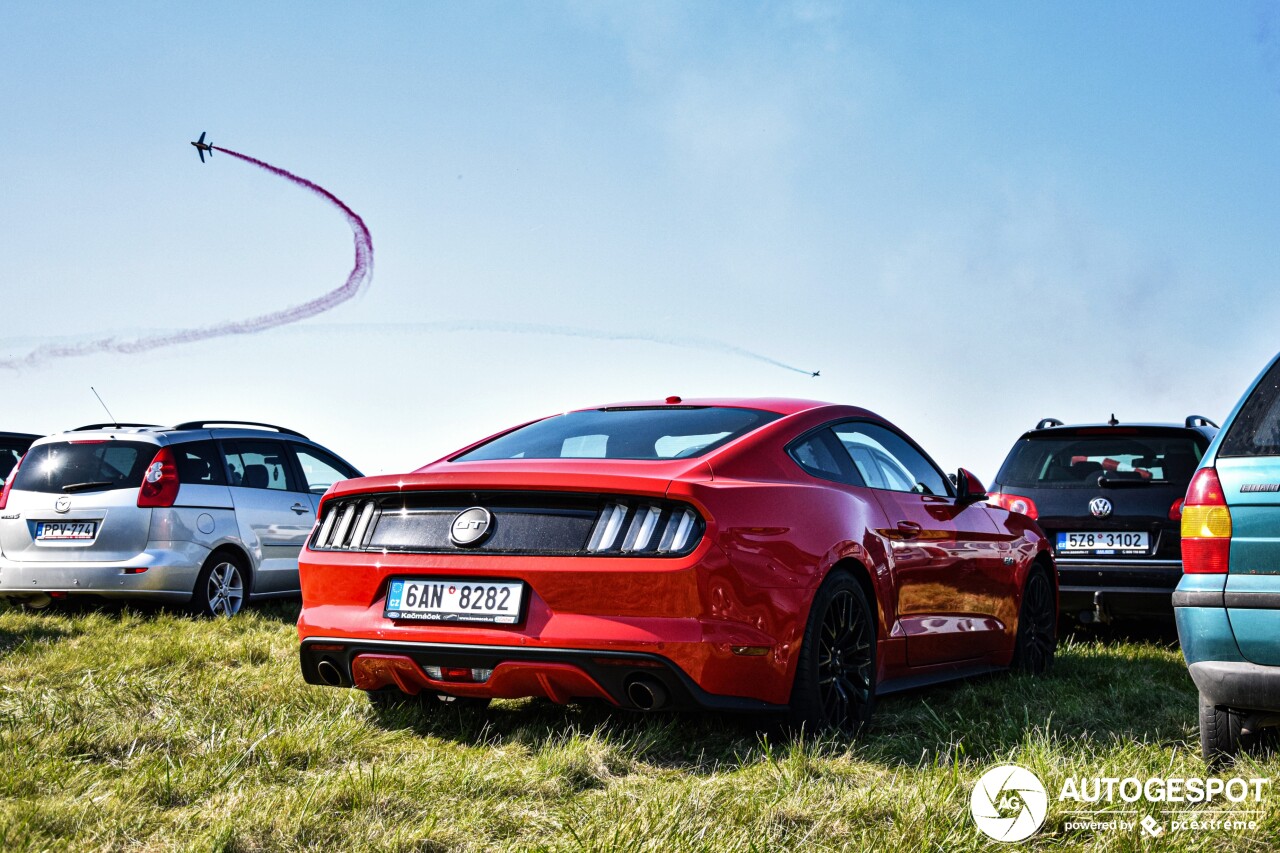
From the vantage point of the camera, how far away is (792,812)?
3518 mm

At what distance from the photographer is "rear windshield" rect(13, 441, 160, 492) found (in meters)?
9.23

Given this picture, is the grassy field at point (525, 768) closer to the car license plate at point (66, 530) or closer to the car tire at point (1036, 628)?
the car tire at point (1036, 628)

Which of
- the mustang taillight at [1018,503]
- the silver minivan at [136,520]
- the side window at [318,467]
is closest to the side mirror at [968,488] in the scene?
the mustang taillight at [1018,503]

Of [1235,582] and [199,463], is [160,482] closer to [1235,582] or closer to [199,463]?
[199,463]

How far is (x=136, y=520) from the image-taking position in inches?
358

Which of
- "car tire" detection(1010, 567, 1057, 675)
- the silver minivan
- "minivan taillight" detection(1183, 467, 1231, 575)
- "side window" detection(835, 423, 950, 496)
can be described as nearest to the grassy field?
"car tire" detection(1010, 567, 1057, 675)

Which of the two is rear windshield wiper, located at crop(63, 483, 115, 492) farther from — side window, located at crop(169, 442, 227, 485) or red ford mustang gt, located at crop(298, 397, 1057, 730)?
red ford mustang gt, located at crop(298, 397, 1057, 730)

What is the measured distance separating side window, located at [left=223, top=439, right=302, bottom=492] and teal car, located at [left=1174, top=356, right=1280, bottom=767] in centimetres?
772

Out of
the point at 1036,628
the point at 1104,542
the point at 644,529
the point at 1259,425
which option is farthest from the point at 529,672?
the point at 1104,542

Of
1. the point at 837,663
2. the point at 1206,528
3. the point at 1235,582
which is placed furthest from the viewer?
the point at 837,663

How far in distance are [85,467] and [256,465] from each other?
1372 mm

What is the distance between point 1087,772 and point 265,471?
7.94 meters

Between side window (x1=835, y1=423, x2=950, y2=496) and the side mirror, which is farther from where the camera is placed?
the side mirror

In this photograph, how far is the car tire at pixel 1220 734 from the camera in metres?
4.11
